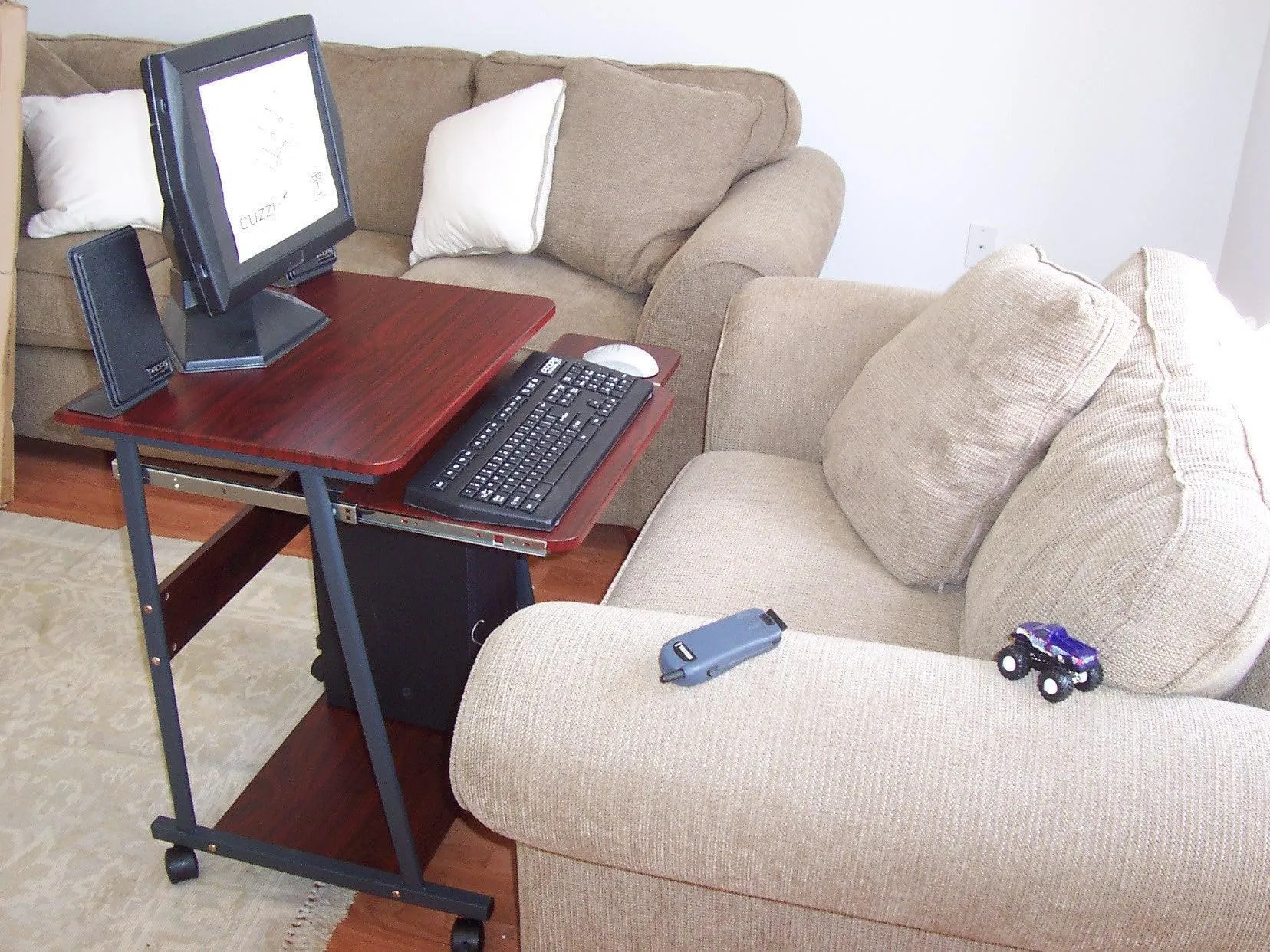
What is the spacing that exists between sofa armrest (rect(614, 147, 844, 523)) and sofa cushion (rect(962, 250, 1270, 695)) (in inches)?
30.7

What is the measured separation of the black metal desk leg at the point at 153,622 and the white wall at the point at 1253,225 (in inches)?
78.0

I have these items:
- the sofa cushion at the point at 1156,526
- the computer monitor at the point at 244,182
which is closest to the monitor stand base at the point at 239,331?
the computer monitor at the point at 244,182

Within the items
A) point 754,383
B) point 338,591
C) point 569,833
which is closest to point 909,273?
point 754,383

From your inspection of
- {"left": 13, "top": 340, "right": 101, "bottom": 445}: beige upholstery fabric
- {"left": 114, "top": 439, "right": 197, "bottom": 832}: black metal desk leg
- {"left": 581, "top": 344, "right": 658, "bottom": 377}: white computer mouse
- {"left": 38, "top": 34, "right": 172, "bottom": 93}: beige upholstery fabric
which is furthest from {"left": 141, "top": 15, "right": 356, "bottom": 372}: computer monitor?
{"left": 38, "top": 34, "right": 172, "bottom": 93}: beige upholstery fabric

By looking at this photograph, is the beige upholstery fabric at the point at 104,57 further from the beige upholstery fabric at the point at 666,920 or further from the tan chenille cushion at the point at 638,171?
the beige upholstery fabric at the point at 666,920

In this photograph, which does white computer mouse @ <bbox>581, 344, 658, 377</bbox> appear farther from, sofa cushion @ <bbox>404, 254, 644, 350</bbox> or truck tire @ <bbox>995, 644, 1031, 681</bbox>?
truck tire @ <bbox>995, 644, 1031, 681</bbox>

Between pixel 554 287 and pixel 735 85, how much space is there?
2.01 ft

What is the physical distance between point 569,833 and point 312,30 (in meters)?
1.03

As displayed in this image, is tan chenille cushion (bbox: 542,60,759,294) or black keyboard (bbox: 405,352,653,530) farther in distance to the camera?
tan chenille cushion (bbox: 542,60,759,294)

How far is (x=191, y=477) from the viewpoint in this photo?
1320 mm

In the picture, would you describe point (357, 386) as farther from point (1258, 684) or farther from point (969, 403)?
point (1258, 684)

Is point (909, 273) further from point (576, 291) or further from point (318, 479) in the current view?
point (318, 479)

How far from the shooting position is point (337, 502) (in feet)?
4.29

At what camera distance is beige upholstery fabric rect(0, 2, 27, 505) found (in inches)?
93.4
